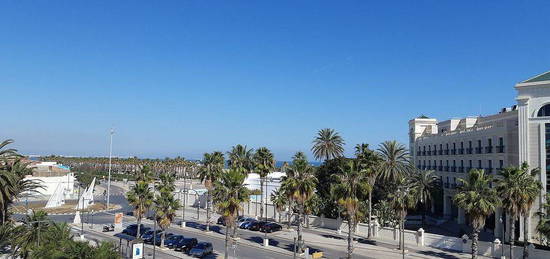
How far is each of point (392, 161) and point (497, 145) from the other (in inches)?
618

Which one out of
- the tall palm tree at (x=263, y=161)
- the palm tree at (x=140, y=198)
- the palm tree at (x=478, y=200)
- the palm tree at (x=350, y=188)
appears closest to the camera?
the palm tree at (x=478, y=200)

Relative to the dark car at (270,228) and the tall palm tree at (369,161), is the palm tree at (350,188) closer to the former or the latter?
the tall palm tree at (369,161)

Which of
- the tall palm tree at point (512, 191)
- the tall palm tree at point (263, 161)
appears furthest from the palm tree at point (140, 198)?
the tall palm tree at point (512, 191)

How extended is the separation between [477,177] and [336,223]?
30.0 metres

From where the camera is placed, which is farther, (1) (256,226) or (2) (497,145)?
(1) (256,226)

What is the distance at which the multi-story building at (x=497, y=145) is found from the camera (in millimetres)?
53875

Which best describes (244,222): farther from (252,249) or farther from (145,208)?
(145,208)

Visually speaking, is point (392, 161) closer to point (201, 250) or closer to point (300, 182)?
point (300, 182)

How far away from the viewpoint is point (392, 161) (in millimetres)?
62000

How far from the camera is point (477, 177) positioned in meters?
43.2

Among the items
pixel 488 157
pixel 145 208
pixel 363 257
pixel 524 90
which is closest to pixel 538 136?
pixel 524 90

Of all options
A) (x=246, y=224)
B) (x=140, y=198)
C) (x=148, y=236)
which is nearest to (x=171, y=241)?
(x=148, y=236)

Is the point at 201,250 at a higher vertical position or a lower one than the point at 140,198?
lower

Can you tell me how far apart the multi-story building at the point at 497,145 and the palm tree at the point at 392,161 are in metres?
13.8
